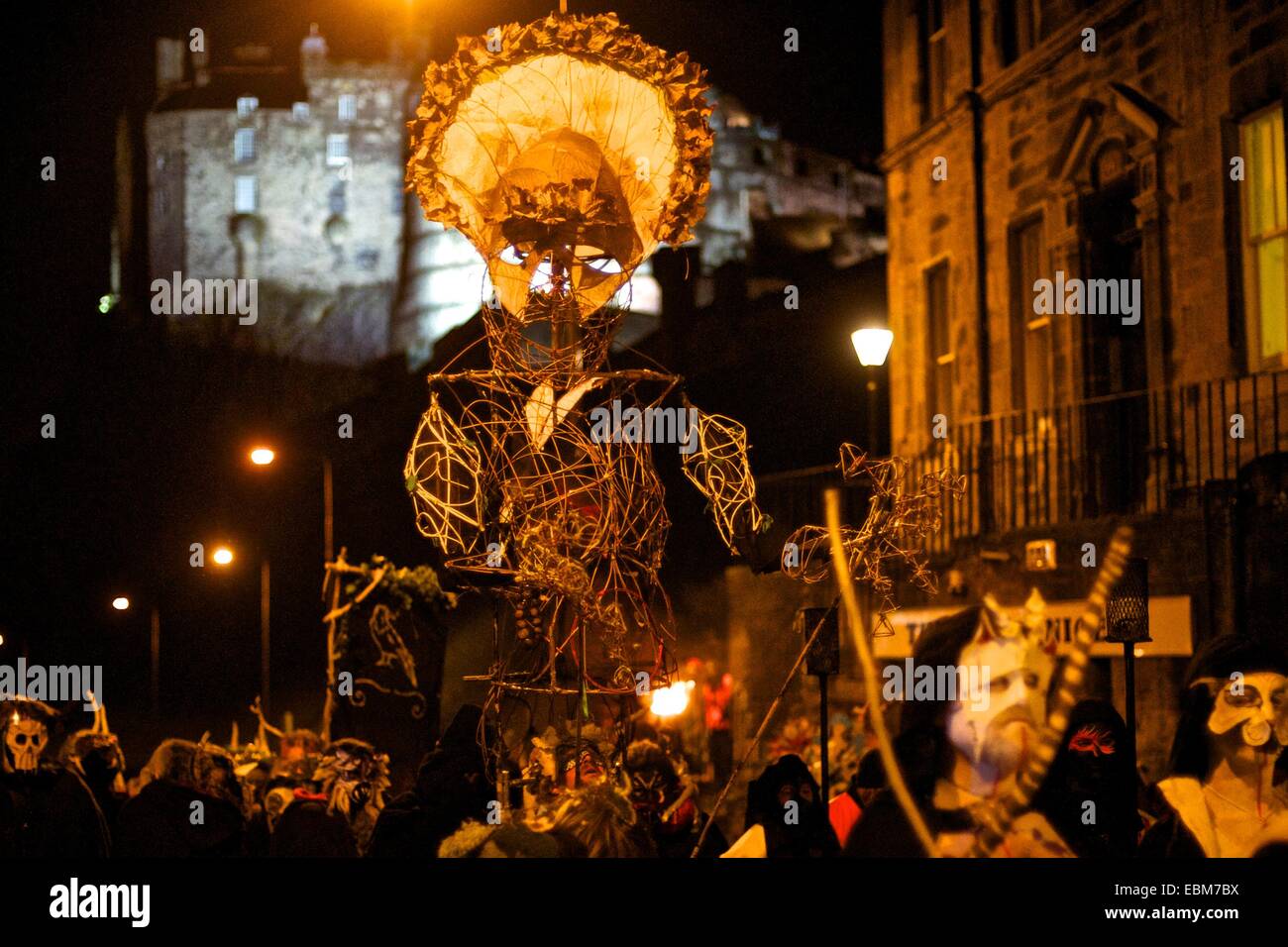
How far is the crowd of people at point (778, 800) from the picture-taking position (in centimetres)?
528

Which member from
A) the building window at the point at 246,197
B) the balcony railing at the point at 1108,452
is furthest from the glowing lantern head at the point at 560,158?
the building window at the point at 246,197

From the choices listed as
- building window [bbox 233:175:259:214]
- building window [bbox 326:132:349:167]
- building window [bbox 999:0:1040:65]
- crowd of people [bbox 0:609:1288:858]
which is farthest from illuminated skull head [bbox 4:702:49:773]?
building window [bbox 326:132:349:167]

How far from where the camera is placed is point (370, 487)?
28.8 metres

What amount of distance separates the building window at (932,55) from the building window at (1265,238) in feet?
18.0

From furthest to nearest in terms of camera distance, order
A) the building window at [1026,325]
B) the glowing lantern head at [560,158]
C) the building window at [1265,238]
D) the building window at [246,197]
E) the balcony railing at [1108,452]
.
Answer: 1. the building window at [246,197]
2. the building window at [1026,325]
3. the building window at [1265,238]
4. the balcony railing at [1108,452]
5. the glowing lantern head at [560,158]

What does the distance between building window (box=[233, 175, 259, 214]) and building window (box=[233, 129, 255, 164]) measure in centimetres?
151

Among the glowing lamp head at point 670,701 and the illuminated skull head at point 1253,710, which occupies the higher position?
the illuminated skull head at point 1253,710

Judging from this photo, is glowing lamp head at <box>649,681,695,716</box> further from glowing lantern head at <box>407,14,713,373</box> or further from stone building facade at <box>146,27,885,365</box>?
stone building facade at <box>146,27,885,365</box>

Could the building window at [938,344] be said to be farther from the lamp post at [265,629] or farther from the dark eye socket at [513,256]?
the dark eye socket at [513,256]

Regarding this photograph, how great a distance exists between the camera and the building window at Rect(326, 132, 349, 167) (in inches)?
2645

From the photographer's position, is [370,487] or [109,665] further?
[109,665]

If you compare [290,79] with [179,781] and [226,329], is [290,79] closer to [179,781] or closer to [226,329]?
[226,329]
